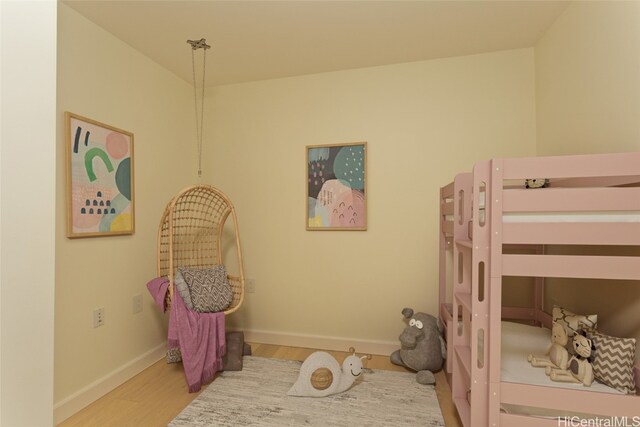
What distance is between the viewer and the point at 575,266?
117cm

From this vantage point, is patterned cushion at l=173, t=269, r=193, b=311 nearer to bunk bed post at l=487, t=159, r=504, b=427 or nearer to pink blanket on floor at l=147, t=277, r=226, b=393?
pink blanket on floor at l=147, t=277, r=226, b=393

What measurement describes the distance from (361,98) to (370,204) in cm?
85

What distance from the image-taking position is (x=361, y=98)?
2654 millimetres

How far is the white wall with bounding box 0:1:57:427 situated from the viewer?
0.71 metres

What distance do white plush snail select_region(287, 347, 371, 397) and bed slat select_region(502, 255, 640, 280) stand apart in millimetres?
1239

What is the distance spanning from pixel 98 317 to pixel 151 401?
605 millimetres

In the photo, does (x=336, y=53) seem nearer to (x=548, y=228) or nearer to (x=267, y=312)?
(x=548, y=228)

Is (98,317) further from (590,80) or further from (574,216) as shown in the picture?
(590,80)

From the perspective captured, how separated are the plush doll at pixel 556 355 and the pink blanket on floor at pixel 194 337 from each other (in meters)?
1.76

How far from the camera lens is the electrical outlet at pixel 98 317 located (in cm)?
202

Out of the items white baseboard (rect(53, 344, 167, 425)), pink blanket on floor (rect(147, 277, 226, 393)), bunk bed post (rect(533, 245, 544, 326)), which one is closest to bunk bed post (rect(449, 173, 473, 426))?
bunk bed post (rect(533, 245, 544, 326))

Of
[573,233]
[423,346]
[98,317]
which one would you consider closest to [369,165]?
[423,346]

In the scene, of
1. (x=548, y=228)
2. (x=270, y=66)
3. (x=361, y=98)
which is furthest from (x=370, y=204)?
(x=548, y=228)

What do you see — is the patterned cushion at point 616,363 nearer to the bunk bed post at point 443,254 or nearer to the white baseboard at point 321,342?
the bunk bed post at point 443,254
